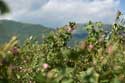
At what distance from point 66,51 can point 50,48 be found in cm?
399

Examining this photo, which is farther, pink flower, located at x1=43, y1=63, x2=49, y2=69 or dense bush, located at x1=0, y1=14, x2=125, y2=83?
pink flower, located at x1=43, y1=63, x2=49, y2=69

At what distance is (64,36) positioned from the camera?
9.17 meters

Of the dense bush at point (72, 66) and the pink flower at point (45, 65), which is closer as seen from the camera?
the dense bush at point (72, 66)

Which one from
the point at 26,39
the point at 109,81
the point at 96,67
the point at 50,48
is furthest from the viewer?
the point at 26,39

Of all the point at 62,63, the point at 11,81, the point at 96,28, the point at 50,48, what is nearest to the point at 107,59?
the point at 62,63

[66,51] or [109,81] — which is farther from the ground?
[66,51]

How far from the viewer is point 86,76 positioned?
4242 mm

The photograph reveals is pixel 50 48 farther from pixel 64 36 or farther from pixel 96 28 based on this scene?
pixel 96 28

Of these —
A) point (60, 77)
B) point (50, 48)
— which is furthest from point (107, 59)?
point (50, 48)

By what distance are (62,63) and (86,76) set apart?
1.85ft

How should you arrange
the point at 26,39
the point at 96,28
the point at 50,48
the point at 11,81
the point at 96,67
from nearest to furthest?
the point at 11,81 < the point at 96,67 < the point at 50,48 < the point at 96,28 < the point at 26,39

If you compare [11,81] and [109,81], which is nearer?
[11,81]

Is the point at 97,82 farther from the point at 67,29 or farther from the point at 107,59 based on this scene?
the point at 67,29

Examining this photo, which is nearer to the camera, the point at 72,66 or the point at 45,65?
the point at 45,65
